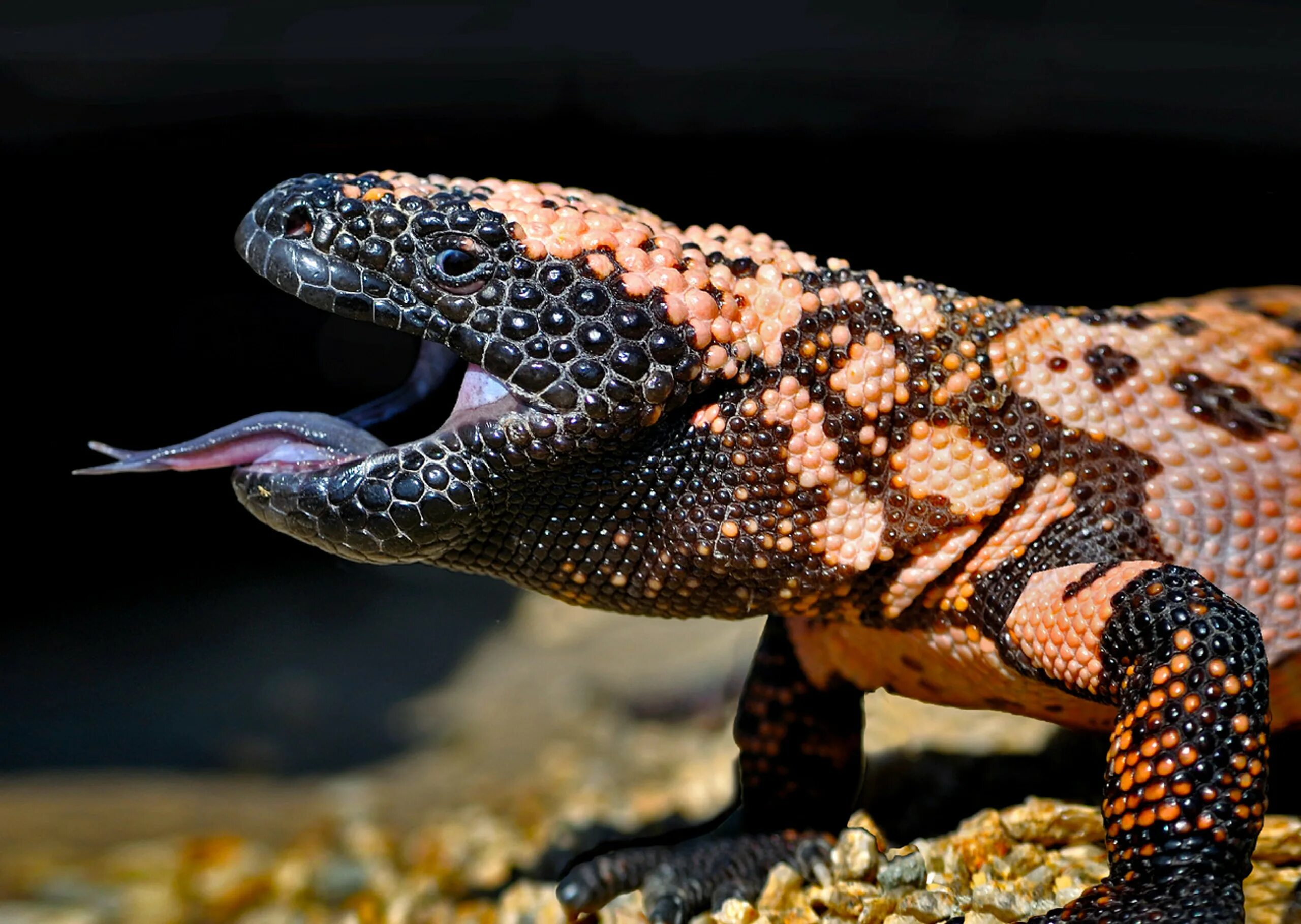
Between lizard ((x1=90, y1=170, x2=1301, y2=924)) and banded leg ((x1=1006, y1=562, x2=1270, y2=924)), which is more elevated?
lizard ((x1=90, y1=170, x2=1301, y2=924))

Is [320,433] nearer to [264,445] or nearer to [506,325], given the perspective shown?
[264,445]

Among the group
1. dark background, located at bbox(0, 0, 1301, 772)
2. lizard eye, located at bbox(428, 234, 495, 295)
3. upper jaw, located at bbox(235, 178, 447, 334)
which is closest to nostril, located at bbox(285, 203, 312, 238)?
upper jaw, located at bbox(235, 178, 447, 334)

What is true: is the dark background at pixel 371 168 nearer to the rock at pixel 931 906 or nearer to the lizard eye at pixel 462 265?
the lizard eye at pixel 462 265

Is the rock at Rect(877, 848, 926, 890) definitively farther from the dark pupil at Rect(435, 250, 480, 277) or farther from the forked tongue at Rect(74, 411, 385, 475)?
the dark pupil at Rect(435, 250, 480, 277)

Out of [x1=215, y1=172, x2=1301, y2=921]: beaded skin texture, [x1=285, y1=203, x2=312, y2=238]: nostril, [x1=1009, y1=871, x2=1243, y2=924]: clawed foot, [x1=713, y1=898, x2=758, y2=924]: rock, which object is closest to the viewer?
[x1=1009, y1=871, x2=1243, y2=924]: clawed foot

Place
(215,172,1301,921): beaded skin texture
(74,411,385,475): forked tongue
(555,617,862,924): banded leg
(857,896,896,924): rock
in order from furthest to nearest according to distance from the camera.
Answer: (555,617,862,924): banded leg
(857,896,896,924): rock
(74,411,385,475): forked tongue
(215,172,1301,921): beaded skin texture

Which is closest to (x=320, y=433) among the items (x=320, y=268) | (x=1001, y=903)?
(x=320, y=268)

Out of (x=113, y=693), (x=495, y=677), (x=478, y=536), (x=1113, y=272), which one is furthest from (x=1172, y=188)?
(x=113, y=693)
